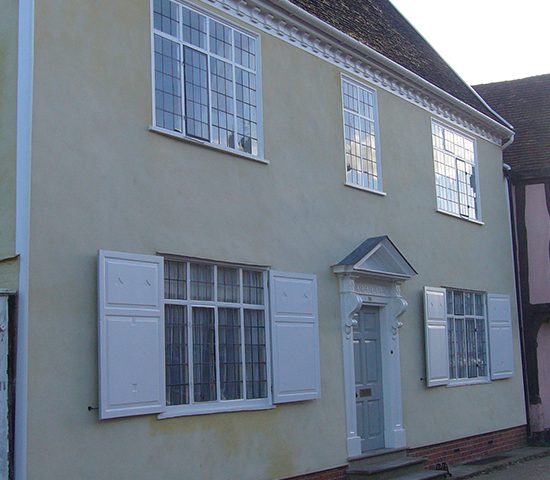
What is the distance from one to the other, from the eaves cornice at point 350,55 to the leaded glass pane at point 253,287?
3.20 meters

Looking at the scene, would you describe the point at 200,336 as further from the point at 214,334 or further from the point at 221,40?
the point at 221,40

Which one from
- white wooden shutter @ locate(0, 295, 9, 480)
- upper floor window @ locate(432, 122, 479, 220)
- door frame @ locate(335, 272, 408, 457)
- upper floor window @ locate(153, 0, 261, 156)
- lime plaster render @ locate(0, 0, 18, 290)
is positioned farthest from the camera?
upper floor window @ locate(432, 122, 479, 220)

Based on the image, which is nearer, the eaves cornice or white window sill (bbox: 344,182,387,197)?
the eaves cornice

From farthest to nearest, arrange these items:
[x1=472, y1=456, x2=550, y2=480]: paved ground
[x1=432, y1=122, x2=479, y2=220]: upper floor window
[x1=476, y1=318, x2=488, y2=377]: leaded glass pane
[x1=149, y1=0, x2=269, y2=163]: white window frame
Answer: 1. [x1=476, y1=318, x2=488, y2=377]: leaded glass pane
2. [x1=432, y1=122, x2=479, y2=220]: upper floor window
3. [x1=472, y1=456, x2=550, y2=480]: paved ground
4. [x1=149, y1=0, x2=269, y2=163]: white window frame

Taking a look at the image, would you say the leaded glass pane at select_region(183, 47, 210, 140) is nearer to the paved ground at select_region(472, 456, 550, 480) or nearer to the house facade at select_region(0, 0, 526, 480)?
the house facade at select_region(0, 0, 526, 480)

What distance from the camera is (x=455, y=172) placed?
1634cm

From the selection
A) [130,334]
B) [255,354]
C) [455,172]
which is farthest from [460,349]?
[130,334]

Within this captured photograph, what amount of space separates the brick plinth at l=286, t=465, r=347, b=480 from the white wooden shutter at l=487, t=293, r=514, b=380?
5572 mm

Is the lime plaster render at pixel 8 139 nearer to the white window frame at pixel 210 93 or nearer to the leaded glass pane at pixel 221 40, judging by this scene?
the white window frame at pixel 210 93

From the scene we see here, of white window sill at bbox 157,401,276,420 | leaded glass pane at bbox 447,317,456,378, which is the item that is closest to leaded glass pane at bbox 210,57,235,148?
white window sill at bbox 157,401,276,420

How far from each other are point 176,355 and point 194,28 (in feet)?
12.5

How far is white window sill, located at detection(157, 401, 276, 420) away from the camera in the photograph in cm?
931

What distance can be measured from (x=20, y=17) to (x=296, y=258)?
4742mm

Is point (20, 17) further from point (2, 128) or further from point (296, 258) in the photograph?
point (296, 258)
